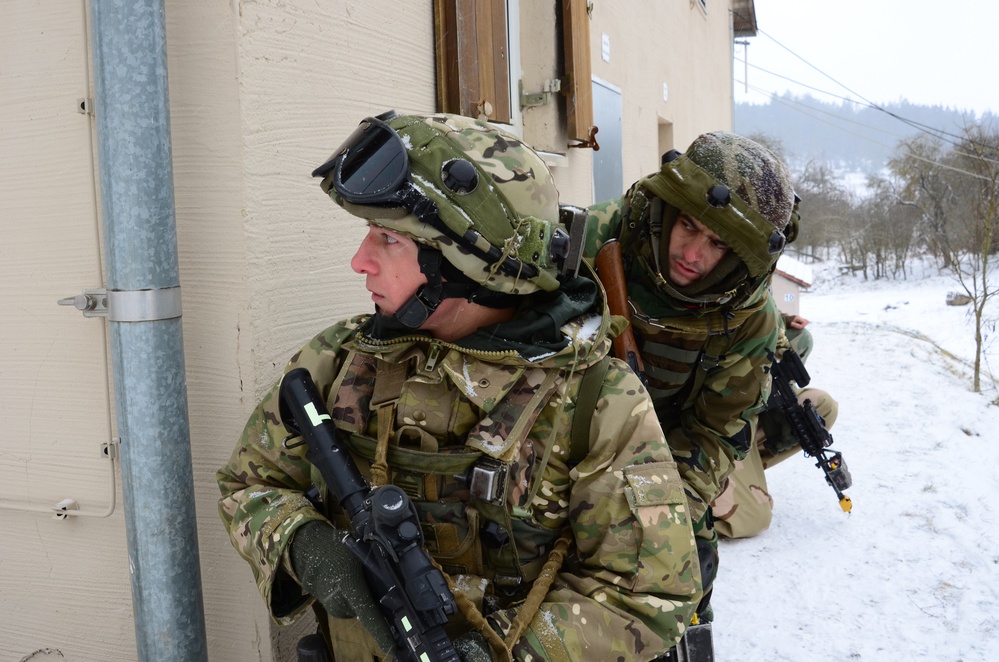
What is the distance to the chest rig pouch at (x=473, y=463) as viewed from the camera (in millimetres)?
1497

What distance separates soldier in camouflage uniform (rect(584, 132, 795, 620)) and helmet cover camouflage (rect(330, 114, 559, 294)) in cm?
93

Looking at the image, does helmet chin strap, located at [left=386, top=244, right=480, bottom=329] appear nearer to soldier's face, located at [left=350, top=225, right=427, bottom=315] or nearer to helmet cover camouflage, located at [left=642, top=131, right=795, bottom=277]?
soldier's face, located at [left=350, top=225, right=427, bottom=315]

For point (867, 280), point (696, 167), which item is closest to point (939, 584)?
point (696, 167)

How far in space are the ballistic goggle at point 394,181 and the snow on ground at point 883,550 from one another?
100 inches

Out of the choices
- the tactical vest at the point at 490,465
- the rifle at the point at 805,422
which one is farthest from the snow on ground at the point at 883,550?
the tactical vest at the point at 490,465

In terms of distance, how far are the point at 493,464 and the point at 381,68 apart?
1.50 meters

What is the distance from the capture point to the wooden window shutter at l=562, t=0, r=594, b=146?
4113 millimetres

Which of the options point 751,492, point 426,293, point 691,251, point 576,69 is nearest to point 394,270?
point 426,293

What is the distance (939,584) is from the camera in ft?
13.2

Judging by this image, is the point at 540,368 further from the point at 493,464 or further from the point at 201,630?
the point at 201,630

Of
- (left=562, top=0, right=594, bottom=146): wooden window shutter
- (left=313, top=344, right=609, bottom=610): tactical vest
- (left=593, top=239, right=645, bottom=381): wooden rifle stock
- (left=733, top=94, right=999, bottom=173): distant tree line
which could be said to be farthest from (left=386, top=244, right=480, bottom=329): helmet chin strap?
(left=733, top=94, right=999, bottom=173): distant tree line

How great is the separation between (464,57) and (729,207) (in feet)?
3.84

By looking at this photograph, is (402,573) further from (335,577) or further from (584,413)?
(584,413)

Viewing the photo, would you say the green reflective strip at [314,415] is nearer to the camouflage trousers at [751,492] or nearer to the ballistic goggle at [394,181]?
the ballistic goggle at [394,181]
